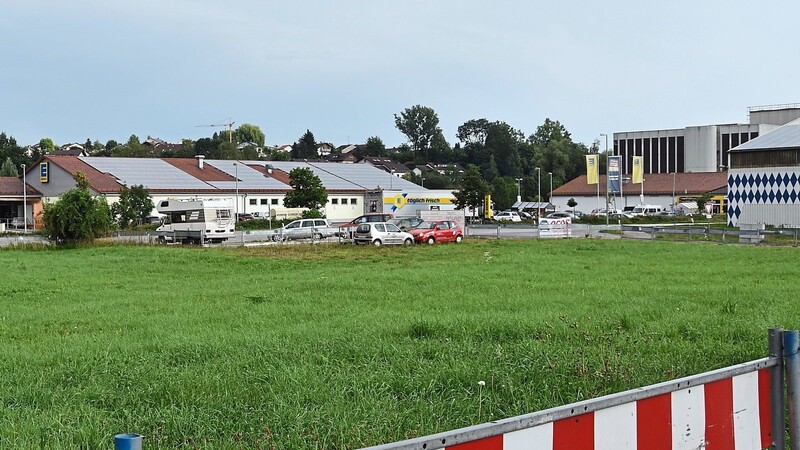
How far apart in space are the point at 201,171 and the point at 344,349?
268 ft

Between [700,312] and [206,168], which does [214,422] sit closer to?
[700,312]

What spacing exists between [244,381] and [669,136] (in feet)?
413

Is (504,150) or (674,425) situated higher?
(504,150)

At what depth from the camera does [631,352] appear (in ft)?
29.5

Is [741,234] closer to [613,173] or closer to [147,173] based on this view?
[613,173]

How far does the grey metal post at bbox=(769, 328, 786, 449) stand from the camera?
4.73 meters

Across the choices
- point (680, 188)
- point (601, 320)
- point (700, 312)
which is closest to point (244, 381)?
point (601, 320)

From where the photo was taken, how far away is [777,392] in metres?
4.89

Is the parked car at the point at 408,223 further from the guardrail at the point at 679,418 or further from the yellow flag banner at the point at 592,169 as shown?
the guardrail at the point at 679,418

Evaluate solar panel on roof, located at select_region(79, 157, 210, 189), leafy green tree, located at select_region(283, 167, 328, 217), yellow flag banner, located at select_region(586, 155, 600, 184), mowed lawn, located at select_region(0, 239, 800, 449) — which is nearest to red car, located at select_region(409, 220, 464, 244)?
leafy green tree, located at select_region(283, 167, 328, 217)

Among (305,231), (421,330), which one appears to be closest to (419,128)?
(305,231)

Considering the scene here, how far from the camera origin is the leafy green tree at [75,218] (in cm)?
4009

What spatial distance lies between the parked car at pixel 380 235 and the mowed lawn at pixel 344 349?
2473cm

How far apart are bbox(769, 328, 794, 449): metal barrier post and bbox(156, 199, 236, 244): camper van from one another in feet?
149
